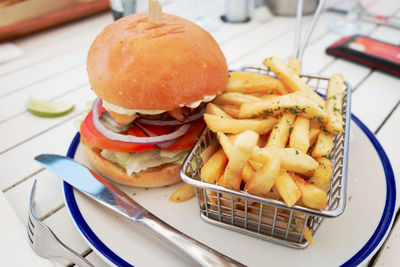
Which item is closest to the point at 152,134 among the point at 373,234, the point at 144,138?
the point at 144,138

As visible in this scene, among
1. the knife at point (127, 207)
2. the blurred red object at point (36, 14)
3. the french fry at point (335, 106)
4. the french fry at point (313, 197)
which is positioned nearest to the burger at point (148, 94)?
the knife at point (127, 207)

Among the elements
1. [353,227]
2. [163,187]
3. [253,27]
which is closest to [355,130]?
[353,227]

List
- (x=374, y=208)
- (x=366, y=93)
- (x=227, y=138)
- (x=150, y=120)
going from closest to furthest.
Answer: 1. (x=227, y=138)
2. (x=374, y=208)
3. (x=150, y=120)
4. (x=366, y=93)

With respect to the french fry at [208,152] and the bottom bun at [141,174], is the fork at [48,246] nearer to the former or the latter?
the bottom bun at [141,174]

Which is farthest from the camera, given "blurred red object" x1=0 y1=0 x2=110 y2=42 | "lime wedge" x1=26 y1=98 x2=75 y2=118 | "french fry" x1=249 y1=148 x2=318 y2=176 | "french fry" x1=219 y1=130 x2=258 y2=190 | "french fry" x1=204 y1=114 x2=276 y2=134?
"blurred red object" x1=0 y1=0 x2=110 y2=42

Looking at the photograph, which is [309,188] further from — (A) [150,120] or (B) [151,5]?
(B) [151,5]

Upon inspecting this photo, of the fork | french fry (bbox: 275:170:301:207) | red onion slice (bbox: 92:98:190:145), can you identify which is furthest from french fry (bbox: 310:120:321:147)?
the fork

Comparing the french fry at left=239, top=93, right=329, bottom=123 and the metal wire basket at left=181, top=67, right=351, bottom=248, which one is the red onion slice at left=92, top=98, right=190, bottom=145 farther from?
the french fry at left=239, top=93, right=329, bottom=123
